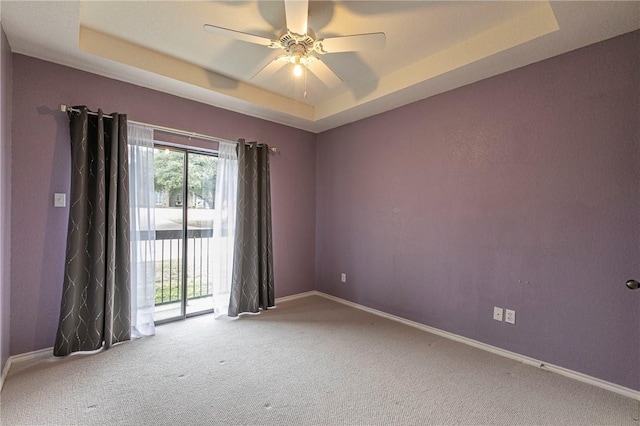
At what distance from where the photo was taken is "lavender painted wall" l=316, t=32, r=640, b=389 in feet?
6.83

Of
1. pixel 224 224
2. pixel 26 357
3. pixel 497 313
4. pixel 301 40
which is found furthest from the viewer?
pixel 224 224

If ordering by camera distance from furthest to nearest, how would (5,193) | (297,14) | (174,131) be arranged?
(174,131)
(5,193)
(297,14)

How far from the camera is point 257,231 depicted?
12.0ft

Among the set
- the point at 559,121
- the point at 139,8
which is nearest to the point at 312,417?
the point at 559,121

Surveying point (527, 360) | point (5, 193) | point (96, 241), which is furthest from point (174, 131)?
point (527, 360)

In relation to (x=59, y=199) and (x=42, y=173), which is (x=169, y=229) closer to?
(x=59, y=199)

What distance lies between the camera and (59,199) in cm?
251

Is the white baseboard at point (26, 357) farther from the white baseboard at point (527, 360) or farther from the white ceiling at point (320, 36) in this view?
the white baseboard at point (527, 360)

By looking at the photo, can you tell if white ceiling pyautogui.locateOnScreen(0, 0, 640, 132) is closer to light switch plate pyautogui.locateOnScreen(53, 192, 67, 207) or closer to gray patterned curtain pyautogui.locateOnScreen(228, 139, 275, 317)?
gray patterned curtain pyautogui.locateOnScreen(228, 139, 275, 317)

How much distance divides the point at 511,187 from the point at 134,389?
11.0 ft

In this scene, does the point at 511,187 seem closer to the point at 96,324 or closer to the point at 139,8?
the point at 139,8

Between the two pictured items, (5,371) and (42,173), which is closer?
(5,371)

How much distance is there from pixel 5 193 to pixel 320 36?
270 cm

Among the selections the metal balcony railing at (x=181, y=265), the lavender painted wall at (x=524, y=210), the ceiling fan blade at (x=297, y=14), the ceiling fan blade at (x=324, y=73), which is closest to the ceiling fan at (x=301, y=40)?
the ceiling fan blade at (x=297, y=14)
